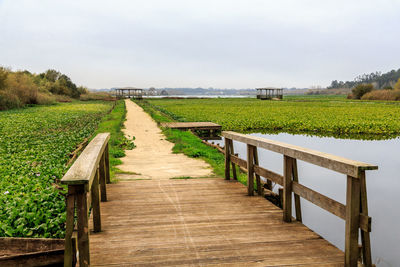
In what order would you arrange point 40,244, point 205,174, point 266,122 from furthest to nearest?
point 266,122
point 205,174
point 40,244

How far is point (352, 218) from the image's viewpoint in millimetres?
2902

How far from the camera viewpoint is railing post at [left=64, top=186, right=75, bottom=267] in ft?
9.24

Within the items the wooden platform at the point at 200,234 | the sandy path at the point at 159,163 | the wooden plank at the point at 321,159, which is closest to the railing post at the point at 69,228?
the wooden platform at the point at 200,234

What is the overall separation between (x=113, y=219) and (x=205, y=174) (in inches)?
123

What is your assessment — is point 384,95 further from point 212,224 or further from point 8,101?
point 212,224

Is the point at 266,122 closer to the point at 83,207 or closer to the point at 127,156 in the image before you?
the point at 127,156

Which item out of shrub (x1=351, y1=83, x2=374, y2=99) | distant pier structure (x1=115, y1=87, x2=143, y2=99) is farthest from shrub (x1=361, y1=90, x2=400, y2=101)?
distant pier structure (x1=115, y1=87, x2=143, y2=99)

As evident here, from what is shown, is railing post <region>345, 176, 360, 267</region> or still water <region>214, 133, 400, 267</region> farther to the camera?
still water <region>214, 133, 400, 267</region>

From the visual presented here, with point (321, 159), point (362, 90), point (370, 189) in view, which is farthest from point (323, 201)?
point (362, 90)

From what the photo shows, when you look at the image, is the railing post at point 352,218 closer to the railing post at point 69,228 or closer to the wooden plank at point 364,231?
the wooden plank at point 364,231

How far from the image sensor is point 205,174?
7.17 metres

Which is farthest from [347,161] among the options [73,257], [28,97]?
[28,97]

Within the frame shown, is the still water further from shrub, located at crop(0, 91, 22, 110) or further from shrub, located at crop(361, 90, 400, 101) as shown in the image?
shrub, located at crop(361, 90, 400, 101)

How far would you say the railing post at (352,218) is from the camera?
286 cm
